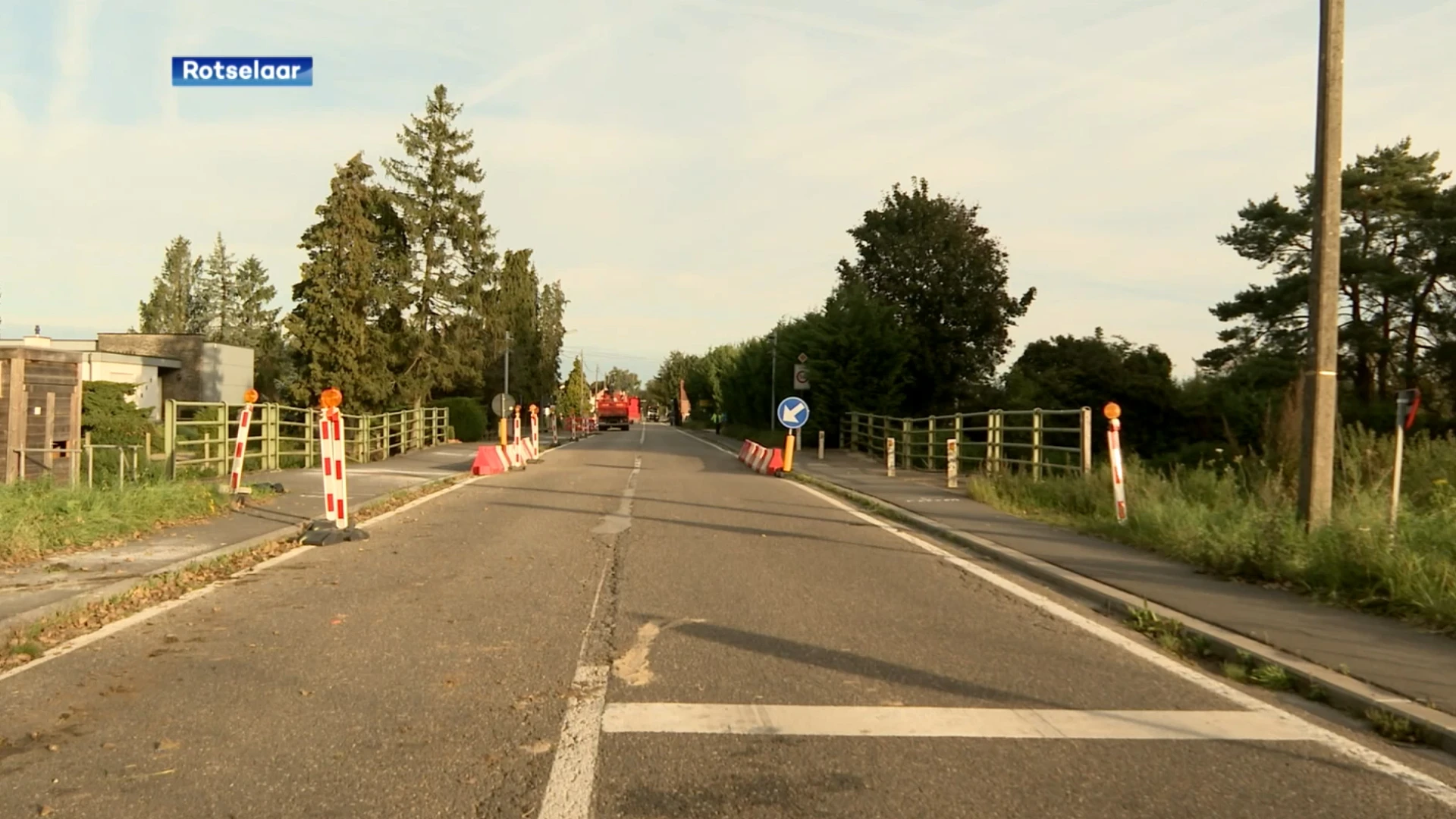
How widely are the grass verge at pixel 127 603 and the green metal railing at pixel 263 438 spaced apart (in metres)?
5.24

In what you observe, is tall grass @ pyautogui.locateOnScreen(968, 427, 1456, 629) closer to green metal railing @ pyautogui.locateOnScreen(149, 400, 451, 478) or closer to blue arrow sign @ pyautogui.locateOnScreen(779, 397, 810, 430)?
blue arrow sign @ pyautogui.locateOnScreen(779, 397, 810, 430)

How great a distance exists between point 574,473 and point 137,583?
53.5ft

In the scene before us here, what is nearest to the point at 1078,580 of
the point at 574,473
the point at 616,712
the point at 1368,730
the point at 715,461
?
the point at 1368,730

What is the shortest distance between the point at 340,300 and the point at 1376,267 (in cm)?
3656

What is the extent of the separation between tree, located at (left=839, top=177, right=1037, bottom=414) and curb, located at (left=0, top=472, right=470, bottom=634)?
40118 millimetres

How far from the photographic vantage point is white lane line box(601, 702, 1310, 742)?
541 centimetres

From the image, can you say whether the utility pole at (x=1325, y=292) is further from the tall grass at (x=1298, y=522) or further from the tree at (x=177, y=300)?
the tree at (x=177, y=300)

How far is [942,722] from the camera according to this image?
5.61 meters

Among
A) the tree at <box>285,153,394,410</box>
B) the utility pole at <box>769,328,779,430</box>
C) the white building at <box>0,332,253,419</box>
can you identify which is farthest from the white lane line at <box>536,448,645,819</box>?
the white building at <box>0,332,253,419</box>

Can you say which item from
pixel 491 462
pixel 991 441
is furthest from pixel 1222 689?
pixel 491 462

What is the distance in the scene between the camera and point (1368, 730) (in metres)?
5.61

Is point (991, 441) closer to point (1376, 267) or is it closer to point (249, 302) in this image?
point (1376, 267)

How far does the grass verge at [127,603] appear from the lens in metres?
6.99

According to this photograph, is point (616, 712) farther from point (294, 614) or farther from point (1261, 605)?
point (1261, 605)
